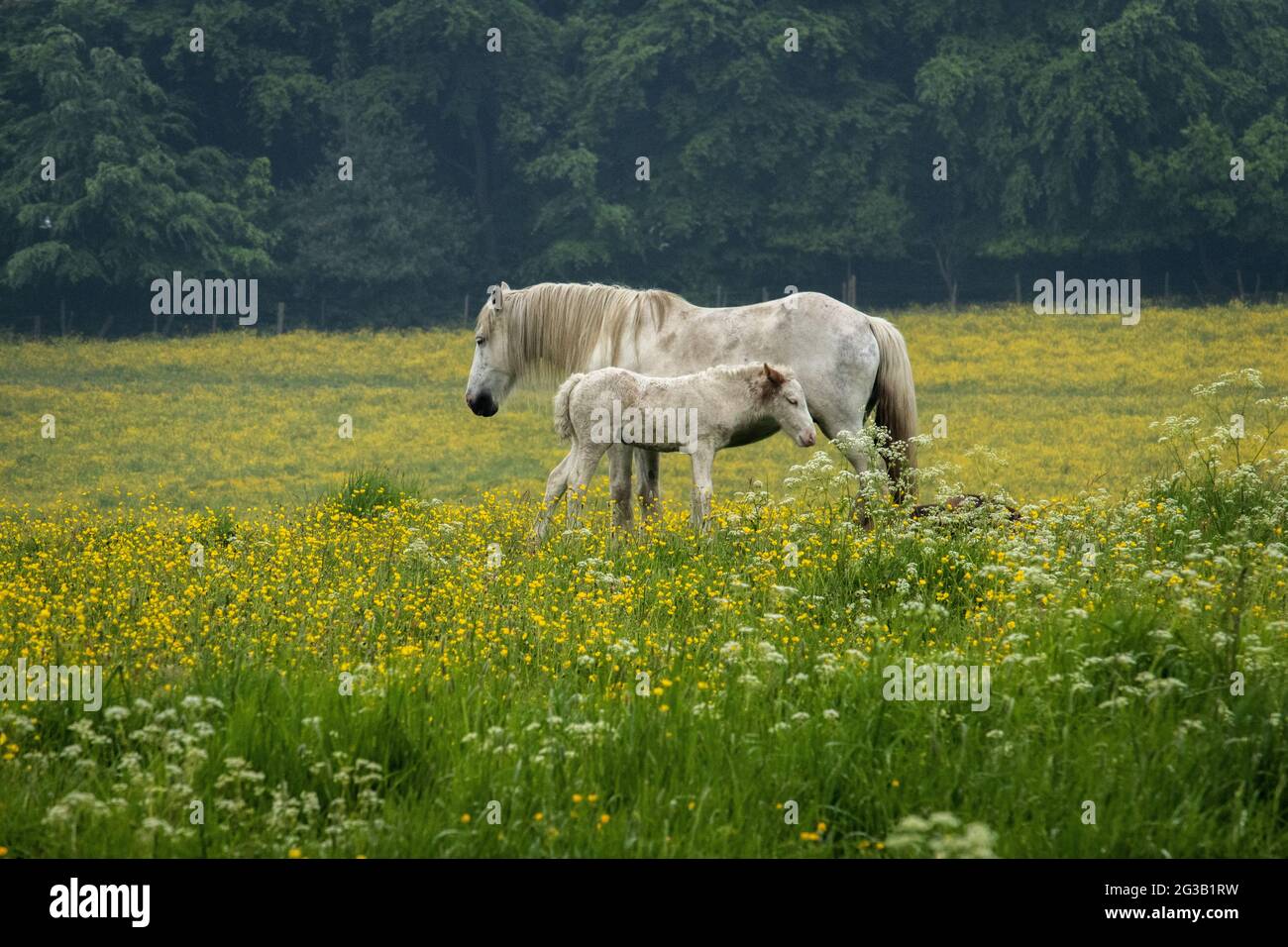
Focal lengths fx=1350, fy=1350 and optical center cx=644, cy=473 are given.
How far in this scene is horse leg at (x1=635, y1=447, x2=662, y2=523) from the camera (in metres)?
12.1

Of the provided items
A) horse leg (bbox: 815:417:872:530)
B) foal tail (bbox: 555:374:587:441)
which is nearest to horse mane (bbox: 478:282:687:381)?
foal tail (bbox: 555:374:587:441)

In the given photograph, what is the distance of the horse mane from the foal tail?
4.54 ft

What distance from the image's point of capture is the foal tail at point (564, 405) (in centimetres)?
1165

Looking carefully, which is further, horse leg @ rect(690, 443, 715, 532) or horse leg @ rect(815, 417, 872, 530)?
horse leg @ rect(815, 417, 872, 530)

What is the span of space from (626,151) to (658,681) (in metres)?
49.0

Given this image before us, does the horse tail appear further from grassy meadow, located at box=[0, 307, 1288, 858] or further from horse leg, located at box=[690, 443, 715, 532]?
horse leg, located at box=[690, 443, 715, 532]

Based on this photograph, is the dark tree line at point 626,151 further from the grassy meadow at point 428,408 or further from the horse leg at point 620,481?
the horse leg at point 620,481

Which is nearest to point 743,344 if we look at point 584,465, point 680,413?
point 680,413

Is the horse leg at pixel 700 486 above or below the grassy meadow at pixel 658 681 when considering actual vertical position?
above

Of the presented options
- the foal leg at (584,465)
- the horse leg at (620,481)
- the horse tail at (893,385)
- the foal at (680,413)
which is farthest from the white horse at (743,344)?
the foal at (680,413)

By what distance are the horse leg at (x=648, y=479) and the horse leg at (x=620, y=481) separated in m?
0.20

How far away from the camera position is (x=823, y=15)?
53.8 m
